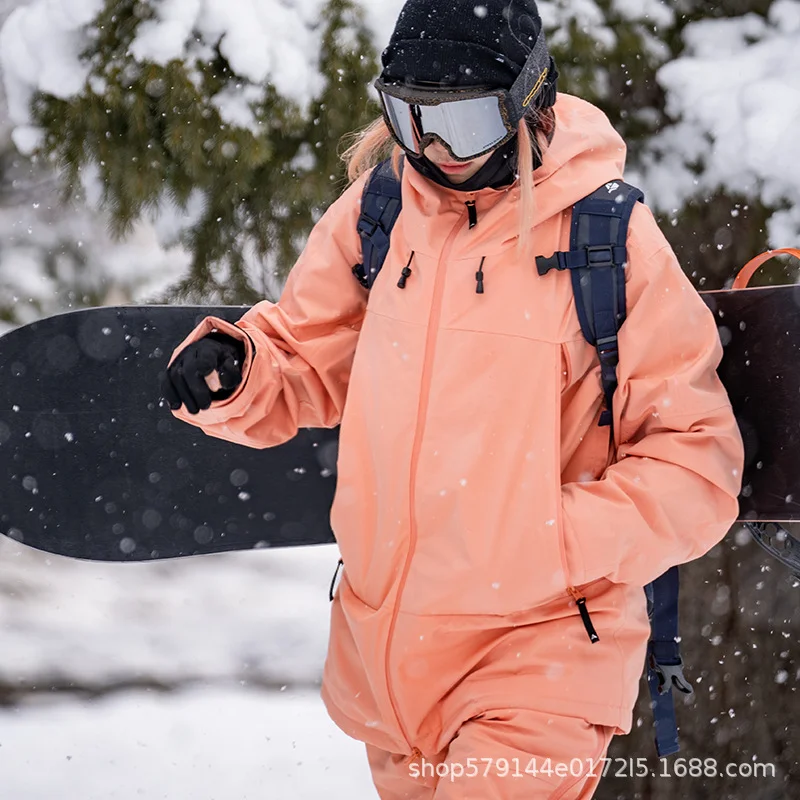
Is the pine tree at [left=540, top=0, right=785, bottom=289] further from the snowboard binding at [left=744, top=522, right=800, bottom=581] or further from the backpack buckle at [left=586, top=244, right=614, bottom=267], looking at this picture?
the backpack buckle at [left=586, top=244, right=614, bottom=267]

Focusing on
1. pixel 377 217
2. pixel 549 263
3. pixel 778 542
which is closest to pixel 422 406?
pixel 549 263

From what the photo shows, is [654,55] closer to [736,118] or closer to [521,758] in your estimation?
[736,118]

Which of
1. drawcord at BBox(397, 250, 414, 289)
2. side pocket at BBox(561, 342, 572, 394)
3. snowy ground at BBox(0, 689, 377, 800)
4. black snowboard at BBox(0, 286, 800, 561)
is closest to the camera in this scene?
side pocket at BBox(561, 342, 572, 394)

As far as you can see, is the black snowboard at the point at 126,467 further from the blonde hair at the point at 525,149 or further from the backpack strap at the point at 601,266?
the backpack strap at the point at 601,266

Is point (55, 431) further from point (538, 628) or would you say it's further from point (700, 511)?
point (700, 511)

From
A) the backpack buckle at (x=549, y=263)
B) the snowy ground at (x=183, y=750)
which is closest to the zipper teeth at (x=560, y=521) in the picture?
the backpack buckle at (x=549, y=263)

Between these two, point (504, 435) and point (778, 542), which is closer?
point (504, 435)

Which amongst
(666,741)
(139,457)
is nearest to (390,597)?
(666,741)

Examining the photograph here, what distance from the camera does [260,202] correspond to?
131 inches

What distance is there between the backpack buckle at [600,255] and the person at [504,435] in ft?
0.17

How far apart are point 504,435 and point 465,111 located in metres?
0.67

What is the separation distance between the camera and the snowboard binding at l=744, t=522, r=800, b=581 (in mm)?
2523

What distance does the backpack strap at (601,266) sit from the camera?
75.8 inches

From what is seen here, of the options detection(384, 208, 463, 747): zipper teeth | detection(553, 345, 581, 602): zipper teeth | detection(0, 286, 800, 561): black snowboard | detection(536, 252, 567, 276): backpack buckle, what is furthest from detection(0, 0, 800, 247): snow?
detection(553, 345, 581, 602): zipper teeth
